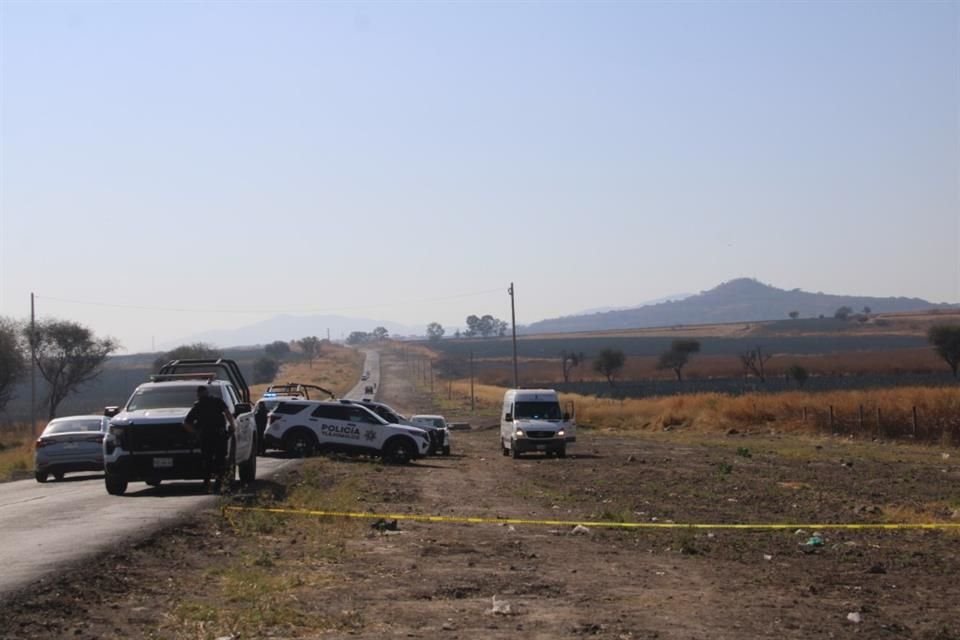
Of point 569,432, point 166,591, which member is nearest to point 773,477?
point 569,432

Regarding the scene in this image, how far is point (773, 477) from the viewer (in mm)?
28828

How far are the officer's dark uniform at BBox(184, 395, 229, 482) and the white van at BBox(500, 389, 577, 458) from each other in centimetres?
1859

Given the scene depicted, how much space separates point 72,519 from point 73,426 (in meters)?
12.9

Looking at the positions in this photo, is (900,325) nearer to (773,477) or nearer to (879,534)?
(773,477)

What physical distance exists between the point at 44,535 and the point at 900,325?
196m

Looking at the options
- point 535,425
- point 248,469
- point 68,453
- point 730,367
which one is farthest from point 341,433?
point 730,367

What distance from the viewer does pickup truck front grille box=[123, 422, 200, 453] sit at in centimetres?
2023

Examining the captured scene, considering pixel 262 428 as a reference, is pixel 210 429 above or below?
above

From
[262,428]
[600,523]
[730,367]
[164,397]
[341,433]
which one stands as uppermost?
[164,397]

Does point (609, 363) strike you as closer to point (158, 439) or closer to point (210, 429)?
point (158, 439)

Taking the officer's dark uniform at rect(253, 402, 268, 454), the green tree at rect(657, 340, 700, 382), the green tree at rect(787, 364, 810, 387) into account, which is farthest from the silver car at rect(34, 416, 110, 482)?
the green tree at rect(657, 340, 700, 382)

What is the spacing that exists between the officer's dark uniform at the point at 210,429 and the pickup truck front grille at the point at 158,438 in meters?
0.22

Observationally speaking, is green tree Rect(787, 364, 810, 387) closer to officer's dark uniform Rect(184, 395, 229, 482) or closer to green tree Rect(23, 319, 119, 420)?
green tree Rect(23, 319, 119, 420)

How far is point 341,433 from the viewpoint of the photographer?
115 ft
